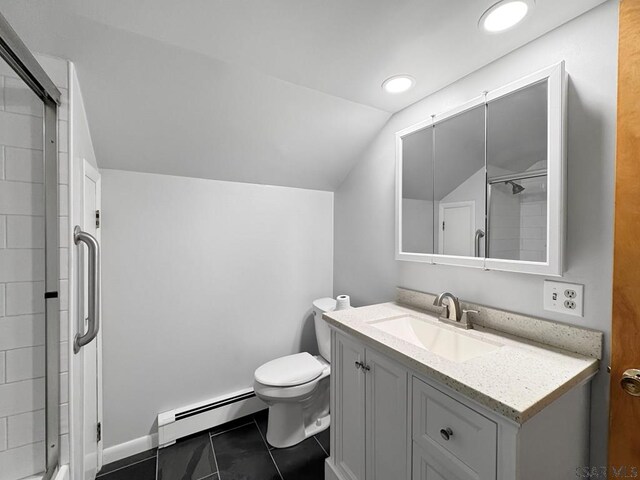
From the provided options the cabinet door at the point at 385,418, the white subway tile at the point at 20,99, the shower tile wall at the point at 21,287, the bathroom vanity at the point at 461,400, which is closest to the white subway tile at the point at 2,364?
the shower tile wall at the point at 21,287

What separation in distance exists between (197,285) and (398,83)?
1.78 meters

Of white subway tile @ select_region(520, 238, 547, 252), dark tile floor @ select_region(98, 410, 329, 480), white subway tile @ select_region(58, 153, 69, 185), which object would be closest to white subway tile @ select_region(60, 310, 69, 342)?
white subway tile @ select_region(58, 153, 69, 185)

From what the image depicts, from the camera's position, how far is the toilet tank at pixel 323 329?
78.8 inches

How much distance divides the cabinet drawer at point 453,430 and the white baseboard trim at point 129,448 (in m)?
1.71

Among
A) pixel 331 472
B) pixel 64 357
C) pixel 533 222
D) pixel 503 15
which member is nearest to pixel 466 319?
pixel 533 222

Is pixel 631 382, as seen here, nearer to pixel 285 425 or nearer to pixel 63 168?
pixel 285 425

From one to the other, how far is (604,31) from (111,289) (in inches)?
101

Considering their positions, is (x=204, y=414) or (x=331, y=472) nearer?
(x=331, y=472)

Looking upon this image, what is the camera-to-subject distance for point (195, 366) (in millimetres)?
1884

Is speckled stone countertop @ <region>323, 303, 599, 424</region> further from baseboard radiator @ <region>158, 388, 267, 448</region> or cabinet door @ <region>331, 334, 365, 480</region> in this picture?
baseboard radiator @ <region>158, 388, 267, 448</region>

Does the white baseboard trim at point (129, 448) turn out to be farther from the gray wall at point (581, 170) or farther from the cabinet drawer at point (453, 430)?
the gray wall at point (581, 170)

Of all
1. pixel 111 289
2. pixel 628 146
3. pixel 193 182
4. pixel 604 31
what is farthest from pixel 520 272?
pixel 111 289

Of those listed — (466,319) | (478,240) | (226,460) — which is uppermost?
(478,240)

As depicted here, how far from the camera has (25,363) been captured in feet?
3.29
